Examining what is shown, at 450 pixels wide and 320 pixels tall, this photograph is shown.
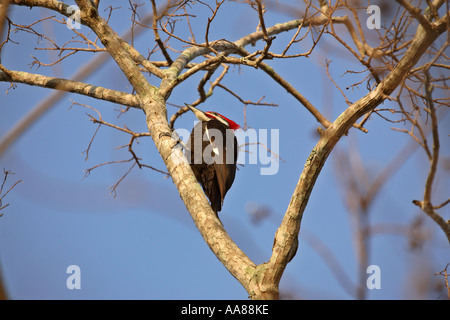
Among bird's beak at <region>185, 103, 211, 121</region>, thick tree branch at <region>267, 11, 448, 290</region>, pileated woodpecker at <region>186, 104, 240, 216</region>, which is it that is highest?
bird's beak at <region>185, 103, 211, 121</region>

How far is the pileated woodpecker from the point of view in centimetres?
431

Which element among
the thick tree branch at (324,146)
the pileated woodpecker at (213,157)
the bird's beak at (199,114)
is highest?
the bird's beak at (199,114)

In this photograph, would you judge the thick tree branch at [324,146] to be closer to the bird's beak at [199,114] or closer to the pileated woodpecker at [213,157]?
the pileated woodpecker at [213,157]

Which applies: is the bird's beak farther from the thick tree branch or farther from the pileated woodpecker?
the thick tree branch

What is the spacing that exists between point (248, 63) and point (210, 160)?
1.28 m

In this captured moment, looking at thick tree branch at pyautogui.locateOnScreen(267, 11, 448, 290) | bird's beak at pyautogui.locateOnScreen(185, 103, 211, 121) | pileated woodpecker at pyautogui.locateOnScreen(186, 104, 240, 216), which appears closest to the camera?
thick tree branch at pyautogui.locateOnScreen(267, 11, 448, 290)

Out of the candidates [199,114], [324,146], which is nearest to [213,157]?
[199,114]

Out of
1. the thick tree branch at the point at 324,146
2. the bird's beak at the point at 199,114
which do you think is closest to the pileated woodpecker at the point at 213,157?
the bird's beak at the point at 199,114

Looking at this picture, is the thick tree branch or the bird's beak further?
the bird's beak

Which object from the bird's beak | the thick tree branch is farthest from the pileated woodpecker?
the thick tree branch

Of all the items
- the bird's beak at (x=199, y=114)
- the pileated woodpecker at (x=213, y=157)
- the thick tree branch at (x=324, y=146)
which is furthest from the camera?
the bird's beak at (x=199, y=114)

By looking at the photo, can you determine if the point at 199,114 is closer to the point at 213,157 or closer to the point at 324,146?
the point at 213,157

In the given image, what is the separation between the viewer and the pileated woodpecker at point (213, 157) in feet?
14.2
